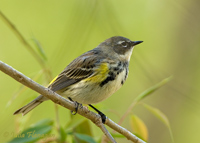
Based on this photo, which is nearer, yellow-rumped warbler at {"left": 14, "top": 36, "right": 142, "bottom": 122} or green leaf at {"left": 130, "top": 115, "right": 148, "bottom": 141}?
A: green leaf at {"left": 130, "top": 115, "right": 148, "bottom": 141}

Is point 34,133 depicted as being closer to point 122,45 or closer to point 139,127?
point 139,127

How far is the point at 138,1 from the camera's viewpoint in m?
7.74

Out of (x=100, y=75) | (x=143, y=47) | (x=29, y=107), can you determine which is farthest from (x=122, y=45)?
(x=143, y=47)

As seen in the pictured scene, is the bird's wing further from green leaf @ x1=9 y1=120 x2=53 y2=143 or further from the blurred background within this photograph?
the blurred background

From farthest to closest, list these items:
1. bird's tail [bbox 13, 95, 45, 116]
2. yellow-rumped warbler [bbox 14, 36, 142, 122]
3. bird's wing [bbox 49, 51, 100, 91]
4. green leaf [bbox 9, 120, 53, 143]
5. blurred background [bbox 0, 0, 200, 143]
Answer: blurred background [bbox 0, 0, 200, 143] → bird's wing [bbox 49, 51, 100, 91] → yellow-rumped warbler [bbox 14, 36, 142, 122] → bird's tail [bbox 13, 95, 45, 116] → green leaf [bbox 9, 120, 53, 143]

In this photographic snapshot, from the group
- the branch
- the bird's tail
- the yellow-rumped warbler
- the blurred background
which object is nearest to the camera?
the branch

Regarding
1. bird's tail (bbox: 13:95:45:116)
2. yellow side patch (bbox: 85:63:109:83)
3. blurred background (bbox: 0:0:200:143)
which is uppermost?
bird's tail (bbox: 13:95:45:116)

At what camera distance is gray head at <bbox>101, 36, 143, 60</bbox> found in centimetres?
502

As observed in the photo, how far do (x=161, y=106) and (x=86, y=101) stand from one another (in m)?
3.12

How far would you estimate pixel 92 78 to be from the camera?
4258mm

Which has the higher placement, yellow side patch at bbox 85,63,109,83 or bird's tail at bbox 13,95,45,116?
bird's tail at bbox 13,95,45,116

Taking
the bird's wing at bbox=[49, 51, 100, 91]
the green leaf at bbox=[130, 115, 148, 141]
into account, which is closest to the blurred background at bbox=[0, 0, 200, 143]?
the bird's wing at bbox=[49, 51, 100, 91]

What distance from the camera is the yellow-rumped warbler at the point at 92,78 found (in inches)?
164

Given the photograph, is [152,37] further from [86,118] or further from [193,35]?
[86,118]
